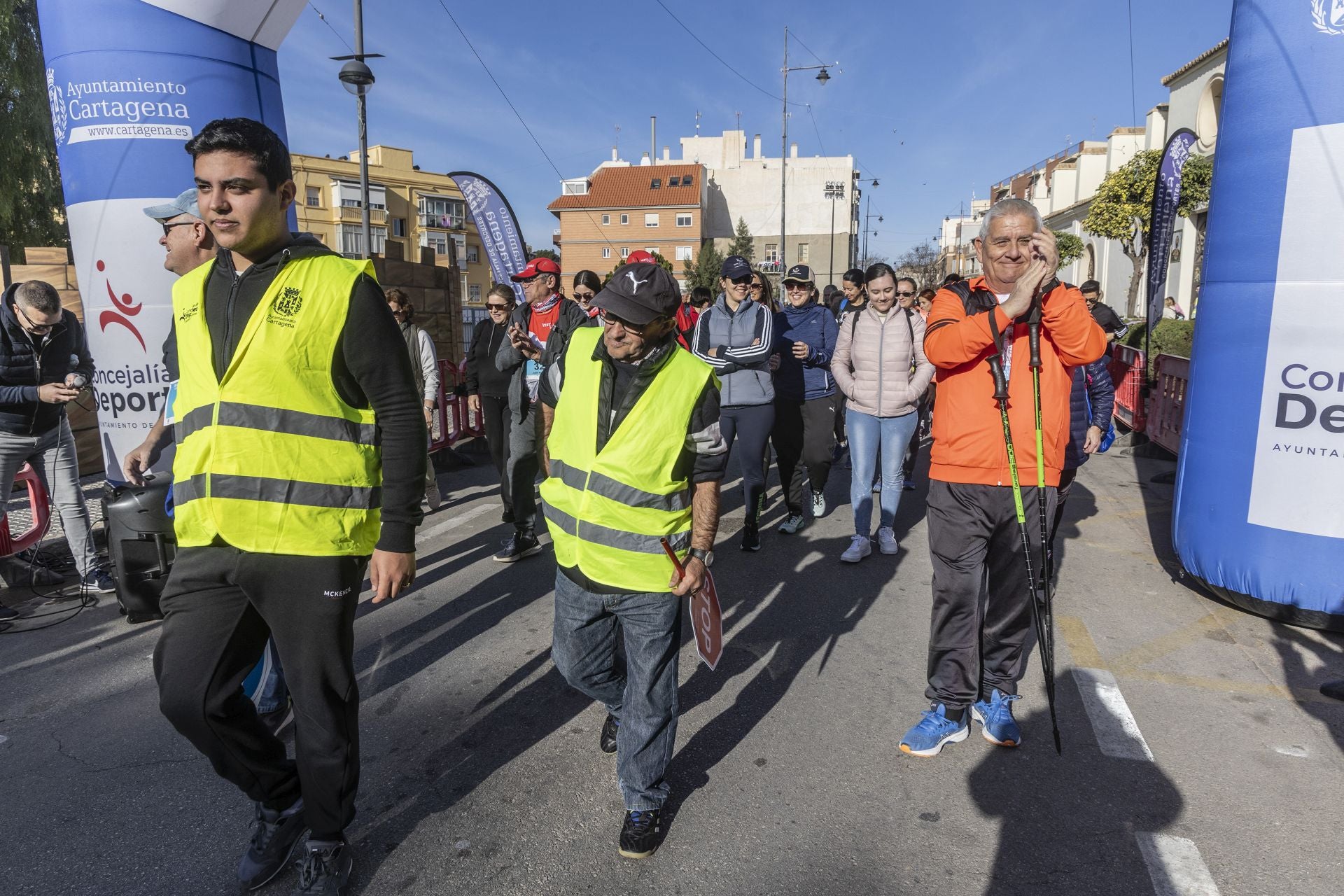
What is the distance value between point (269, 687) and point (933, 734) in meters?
2.68

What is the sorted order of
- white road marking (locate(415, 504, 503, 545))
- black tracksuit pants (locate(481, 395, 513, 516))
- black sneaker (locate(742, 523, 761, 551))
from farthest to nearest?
white road marking (locate(415, 504, 503, 545)) < black tracksuit pants (locate(481, 395, 513, 516)) < black sneaker (locate(742, 523, 761, 551))

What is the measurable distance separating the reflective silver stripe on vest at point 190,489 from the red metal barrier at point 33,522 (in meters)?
3.81

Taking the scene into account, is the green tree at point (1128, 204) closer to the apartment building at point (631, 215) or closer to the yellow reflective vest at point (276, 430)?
the yellow reflective vest at point (276, 430)

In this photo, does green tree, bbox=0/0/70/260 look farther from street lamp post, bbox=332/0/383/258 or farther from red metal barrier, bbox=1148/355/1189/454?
red metal barrier, bbox=1148/355/1189/454

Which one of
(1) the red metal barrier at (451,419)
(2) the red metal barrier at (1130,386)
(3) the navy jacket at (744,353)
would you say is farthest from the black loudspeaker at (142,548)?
(2) the red metal barrier at (1130,386)

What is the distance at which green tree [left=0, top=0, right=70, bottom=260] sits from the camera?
15.3 meters

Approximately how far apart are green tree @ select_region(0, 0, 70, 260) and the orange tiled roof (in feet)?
186

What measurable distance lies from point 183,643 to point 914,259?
8575 centimetres

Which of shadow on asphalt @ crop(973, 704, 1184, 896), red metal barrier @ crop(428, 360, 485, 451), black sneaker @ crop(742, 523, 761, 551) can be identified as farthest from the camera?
red metal barrier @ crop(428, 360, 485, 451)

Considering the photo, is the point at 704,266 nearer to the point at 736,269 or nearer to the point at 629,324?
the point at 736,269

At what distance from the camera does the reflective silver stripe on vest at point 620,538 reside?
2.53 m

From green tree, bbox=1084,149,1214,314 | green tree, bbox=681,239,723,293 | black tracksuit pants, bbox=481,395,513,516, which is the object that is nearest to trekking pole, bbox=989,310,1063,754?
black tracksuit pants, bbox=481,395,513,516

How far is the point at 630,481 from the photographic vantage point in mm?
2518

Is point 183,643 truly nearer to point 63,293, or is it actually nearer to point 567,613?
point 567,613
